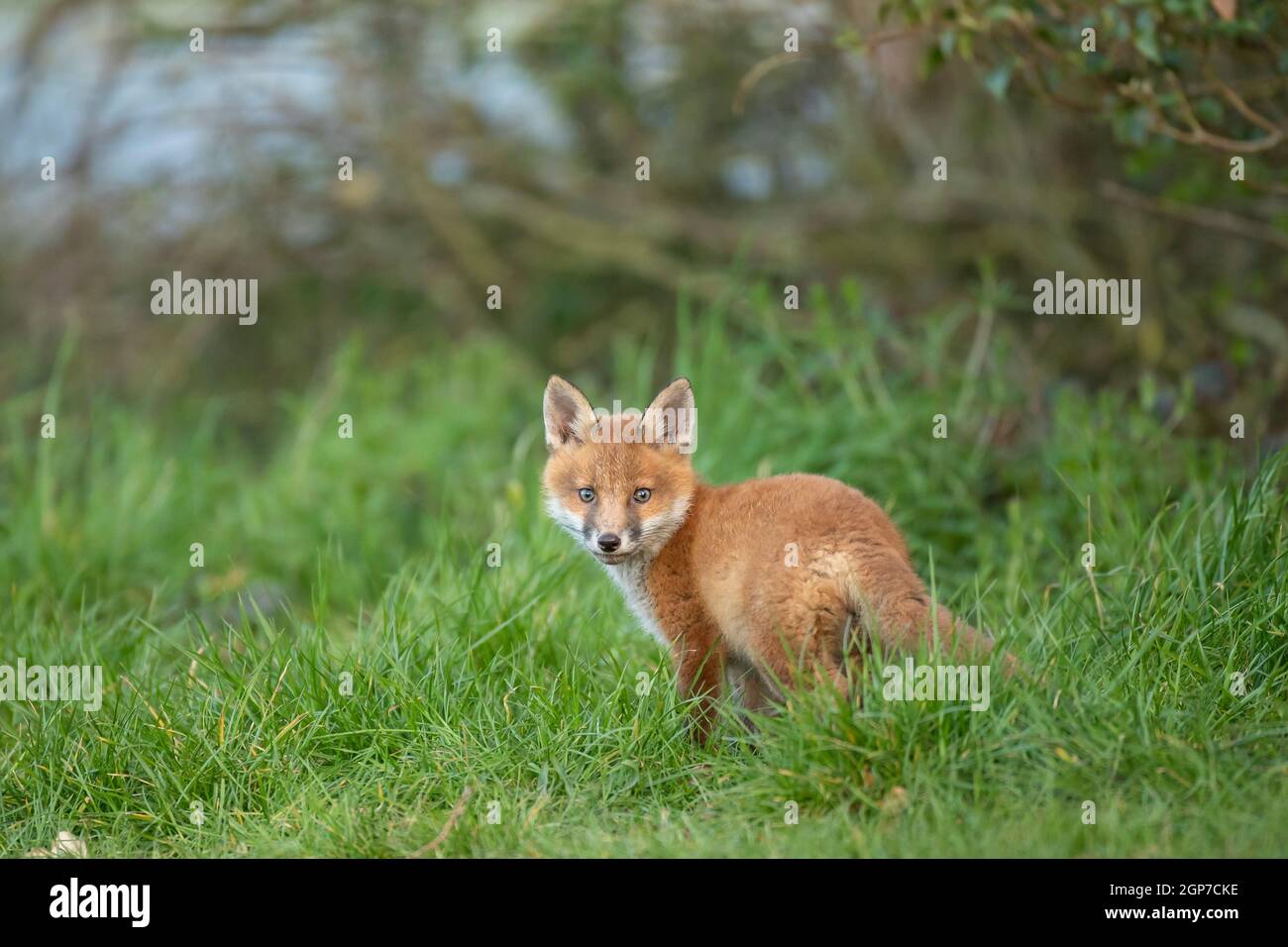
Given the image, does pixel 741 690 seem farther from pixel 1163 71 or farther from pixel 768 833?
pixel 1163 71

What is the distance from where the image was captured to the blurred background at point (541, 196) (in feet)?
28.8

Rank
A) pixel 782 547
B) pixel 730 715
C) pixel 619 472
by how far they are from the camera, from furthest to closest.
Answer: pixel 619 472
pixel 730 715
pixel 782 547

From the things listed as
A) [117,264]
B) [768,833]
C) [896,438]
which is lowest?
[768,833]

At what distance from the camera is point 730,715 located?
14.0 ft

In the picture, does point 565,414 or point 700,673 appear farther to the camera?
point 565,414

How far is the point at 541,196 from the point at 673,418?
6185mm

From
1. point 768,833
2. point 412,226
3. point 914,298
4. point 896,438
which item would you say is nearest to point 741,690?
point 768,833

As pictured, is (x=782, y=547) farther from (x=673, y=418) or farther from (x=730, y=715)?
(x=673, y=418)

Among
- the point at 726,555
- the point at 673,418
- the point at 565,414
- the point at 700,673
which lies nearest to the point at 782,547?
the point at 726,555

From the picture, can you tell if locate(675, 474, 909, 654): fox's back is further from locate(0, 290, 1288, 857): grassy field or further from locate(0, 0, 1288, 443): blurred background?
locate(0, 0, 1288, 443): blurred background

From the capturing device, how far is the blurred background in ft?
28.8

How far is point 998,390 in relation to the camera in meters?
6.76

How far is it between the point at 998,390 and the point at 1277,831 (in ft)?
11.5

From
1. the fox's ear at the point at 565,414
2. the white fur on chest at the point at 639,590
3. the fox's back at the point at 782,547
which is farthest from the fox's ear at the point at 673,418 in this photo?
the white fur on chest at the point at 639,590
